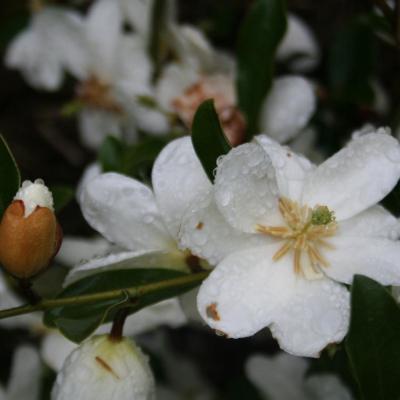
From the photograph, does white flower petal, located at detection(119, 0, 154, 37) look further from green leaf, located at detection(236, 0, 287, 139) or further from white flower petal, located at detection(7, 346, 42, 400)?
white flower petal, located at detection(7, 346, 42, 400)

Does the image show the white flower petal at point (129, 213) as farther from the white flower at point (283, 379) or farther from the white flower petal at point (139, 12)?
the white flower petal at point (139, 12)

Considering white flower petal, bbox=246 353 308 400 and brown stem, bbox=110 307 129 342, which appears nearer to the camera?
brown stem, bbox=110 307 129 342

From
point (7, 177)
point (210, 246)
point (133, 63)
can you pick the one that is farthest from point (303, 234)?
point (133, 63)

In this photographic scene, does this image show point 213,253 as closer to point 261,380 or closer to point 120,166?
point 120,166

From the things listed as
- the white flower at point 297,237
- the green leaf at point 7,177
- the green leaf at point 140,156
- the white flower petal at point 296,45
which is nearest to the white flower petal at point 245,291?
the white flower at point 297,237

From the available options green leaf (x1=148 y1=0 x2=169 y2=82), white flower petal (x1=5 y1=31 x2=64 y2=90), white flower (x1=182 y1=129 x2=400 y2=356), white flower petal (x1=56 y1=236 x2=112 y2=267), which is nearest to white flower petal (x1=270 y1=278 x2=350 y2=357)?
white flower (x1=182 y1=129 x2=400 y2=356)
